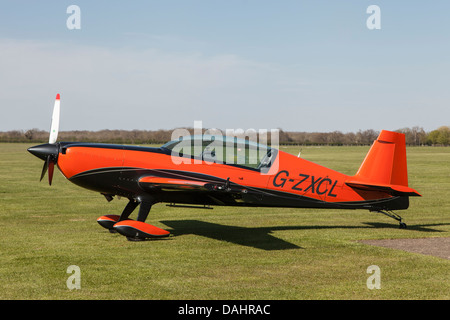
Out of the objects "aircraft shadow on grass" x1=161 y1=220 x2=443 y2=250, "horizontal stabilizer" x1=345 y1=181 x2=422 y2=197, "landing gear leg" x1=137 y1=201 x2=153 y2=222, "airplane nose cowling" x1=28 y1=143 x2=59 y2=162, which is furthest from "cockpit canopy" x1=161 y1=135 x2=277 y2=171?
"airplane nose cowling" x1=28 y1=143 x2=59 y2=162

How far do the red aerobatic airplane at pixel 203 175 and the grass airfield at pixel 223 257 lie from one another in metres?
0.84

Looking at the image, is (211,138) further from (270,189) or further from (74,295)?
(74,295)

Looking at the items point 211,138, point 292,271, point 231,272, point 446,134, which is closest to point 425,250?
point 292,271

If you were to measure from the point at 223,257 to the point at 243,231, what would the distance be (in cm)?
304

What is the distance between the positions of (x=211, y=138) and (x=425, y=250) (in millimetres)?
5254

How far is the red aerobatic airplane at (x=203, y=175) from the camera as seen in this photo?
1083 centimetres

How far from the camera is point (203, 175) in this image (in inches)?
438

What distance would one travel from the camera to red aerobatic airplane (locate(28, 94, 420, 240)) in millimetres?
10828

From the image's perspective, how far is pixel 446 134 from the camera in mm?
196375

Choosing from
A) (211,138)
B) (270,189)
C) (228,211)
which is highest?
(211,138)

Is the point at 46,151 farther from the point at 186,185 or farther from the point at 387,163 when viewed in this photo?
the point at 387,163

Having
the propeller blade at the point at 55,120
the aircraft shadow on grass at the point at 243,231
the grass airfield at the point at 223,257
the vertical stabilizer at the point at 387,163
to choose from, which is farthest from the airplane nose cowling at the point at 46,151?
the vertical stabilizer at the point at 387,163

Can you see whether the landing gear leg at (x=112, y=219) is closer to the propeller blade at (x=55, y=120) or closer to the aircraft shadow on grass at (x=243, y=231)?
the aircraft shadow on grass at (x=243, y=231)

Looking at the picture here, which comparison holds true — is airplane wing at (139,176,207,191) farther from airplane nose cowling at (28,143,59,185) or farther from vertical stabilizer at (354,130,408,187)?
vertical stabilizer at (354,130,408,187)
